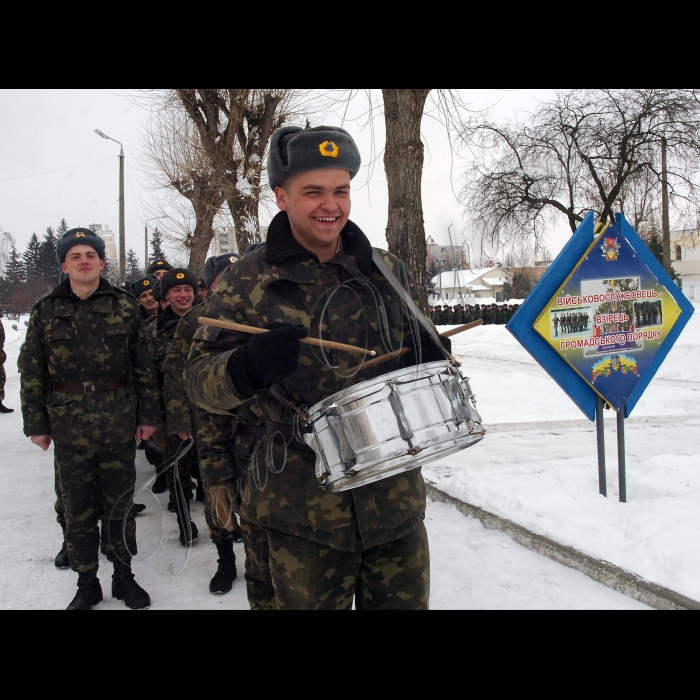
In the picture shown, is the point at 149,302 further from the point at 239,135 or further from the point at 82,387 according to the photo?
the point at 239,135

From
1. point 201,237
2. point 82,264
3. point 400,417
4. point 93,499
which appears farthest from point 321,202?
point 201,237

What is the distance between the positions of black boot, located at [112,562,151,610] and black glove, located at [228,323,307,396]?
94.6 inches

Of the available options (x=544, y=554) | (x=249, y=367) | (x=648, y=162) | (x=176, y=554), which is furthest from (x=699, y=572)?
(x=648, y=162)

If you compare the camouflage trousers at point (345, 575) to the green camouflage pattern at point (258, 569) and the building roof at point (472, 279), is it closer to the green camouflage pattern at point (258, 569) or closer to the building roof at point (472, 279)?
the green camouflage pattern at point (258, 569)

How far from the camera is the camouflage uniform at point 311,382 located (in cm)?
201

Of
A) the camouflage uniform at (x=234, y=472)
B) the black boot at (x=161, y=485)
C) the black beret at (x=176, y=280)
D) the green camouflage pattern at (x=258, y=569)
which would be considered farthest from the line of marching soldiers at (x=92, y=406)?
the black boot at (x=161, y=485)

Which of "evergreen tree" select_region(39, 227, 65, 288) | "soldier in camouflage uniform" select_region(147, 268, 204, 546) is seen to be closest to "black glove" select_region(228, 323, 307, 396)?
"soldier in camouflage uniform" select_region(147, 268, 204, 546)

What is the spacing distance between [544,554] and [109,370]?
287cm

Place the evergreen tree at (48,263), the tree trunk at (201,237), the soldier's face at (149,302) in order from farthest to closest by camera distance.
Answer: the evergreen tree at (48,263)
the tree trunk at (201,237)
the soldier's face at (149,302)

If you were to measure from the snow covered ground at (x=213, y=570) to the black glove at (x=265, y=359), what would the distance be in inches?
83.9

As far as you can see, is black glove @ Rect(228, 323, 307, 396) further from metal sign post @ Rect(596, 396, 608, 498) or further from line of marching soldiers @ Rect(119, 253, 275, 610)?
metal sign post @ Rect(596, 396, 608, 498)

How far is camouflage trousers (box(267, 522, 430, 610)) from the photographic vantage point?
2016 millimetres

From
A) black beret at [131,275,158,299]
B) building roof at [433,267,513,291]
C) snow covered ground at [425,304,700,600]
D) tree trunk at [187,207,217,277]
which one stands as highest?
building roof at [433,267,513,291]

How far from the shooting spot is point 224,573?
3.92 metres
